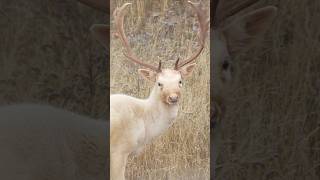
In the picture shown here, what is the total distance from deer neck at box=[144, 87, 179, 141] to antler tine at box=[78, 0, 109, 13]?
60 cm

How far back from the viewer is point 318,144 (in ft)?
15.5

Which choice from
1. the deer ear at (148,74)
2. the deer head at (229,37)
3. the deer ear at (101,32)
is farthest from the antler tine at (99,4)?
the deer head at (229,37)

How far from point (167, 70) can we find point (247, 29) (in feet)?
1.90

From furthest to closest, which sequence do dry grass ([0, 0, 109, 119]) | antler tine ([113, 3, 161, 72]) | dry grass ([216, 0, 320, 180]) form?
dry grass ([216, 0, 320, 180]) < antler tine ([113, 3, 161, 72]) < dry grass ([0, 0, 109, 119])

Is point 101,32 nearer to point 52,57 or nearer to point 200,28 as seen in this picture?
point 52,57

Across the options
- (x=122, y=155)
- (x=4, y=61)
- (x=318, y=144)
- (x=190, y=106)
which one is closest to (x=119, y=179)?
(x=122, y=155)

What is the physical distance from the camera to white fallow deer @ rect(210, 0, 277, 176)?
4594 millimetres

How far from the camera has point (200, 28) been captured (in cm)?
462

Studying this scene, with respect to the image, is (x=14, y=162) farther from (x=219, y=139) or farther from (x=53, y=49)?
(x=219, y=139)

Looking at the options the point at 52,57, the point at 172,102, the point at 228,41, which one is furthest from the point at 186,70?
the point at 52,57

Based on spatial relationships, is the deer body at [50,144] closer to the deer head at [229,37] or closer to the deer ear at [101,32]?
the deer ear at [101,32]

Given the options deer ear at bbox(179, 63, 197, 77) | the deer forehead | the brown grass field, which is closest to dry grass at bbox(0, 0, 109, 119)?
the brown grass field

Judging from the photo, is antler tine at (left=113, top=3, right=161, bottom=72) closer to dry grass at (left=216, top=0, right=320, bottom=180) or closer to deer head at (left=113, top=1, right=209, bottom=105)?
deer head at (left=113, top=1, right=209, bottom=105)

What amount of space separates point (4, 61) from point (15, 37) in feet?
0.53
